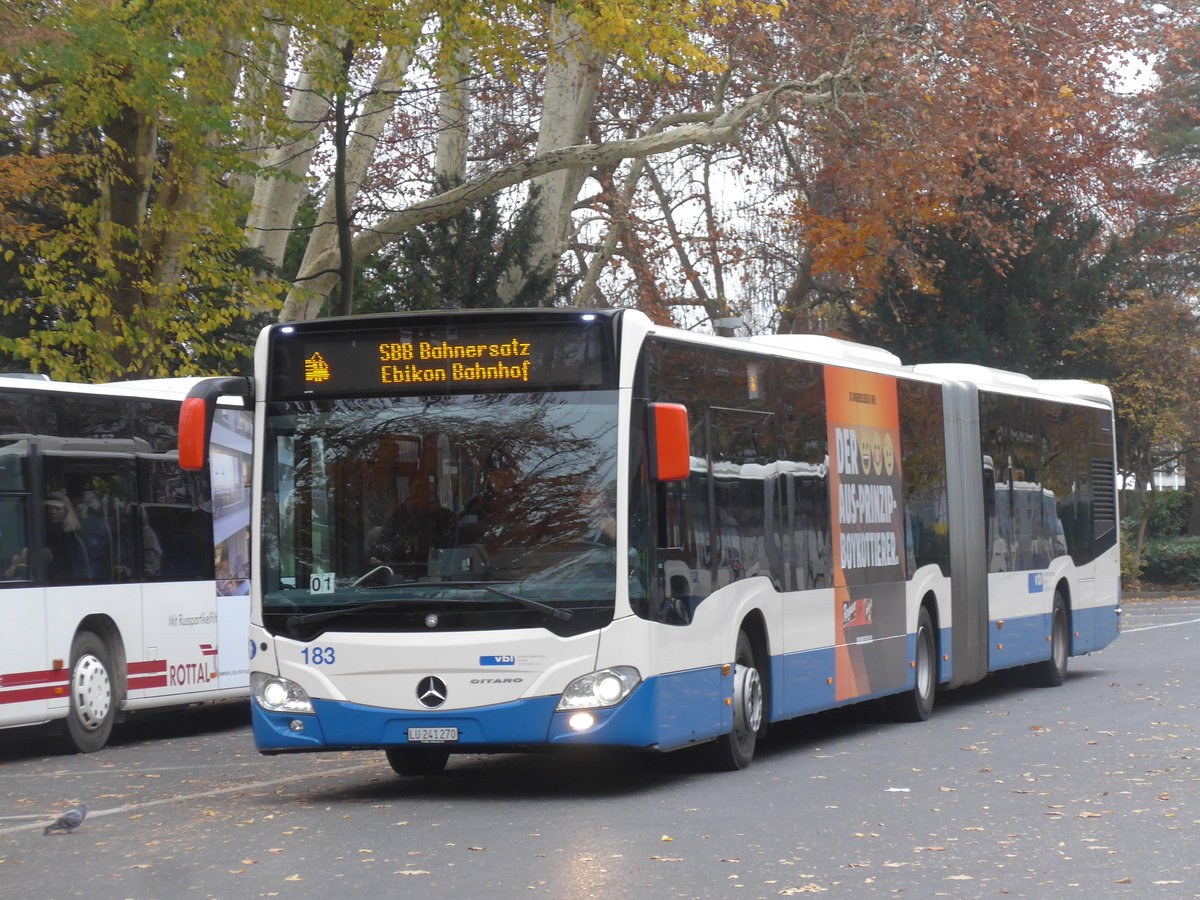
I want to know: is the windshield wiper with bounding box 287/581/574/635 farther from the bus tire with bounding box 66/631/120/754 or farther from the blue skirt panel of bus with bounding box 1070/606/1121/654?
the blue skirt panel of bus with bounding box 1070/606/1121/654

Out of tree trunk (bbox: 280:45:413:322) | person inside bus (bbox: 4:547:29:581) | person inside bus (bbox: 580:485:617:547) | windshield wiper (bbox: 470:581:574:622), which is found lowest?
windshield wiper (bbox: 470:581:574:622)

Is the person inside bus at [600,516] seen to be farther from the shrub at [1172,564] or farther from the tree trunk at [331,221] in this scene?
the shrub at [1172,564]

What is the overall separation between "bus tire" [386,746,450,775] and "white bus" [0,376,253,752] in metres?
3.38

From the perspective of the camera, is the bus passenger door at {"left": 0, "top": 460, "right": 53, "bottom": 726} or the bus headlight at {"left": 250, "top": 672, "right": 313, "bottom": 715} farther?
the bus passenger door at {"left": 0, "top": 460, "right": 53, "bottom": 726}

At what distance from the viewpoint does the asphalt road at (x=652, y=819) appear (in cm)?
845

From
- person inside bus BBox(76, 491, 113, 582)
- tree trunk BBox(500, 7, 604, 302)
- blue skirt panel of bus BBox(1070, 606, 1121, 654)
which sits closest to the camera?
person inside bus BBox(76, 491, 113, 582)

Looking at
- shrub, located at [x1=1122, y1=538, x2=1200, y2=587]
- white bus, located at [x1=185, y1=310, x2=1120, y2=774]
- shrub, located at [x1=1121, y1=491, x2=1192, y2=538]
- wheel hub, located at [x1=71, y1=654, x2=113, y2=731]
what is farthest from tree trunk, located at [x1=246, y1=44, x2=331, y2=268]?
shrub, located at [x1=1121, y1=491, x2=1192, y2=538]

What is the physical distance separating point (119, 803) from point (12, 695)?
10.1ft

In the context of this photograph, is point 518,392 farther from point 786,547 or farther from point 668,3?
point 668,3

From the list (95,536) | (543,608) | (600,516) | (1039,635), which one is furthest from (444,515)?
(1039,635)

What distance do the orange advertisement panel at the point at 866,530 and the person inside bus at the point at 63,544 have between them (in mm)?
5905

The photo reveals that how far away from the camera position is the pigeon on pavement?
398 inches

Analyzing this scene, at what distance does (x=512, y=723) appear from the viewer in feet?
36.9

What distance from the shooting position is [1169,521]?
184 ft
